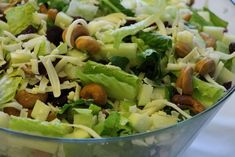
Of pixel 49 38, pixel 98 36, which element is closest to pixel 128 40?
pixel 98 36

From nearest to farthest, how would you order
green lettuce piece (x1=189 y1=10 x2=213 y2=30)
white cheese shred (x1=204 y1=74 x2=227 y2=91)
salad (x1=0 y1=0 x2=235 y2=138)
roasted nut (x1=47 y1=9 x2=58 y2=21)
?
1. salad (x1=0 y1=0 x2=235 y2=138)
2. white cheese shred (x1=204 y1=74 x2=227 y2=91)
3. roasted nut (x1=47 y1=9 x2=58 y2=21)
4. green lettuce piece (x1=189 y1=10 x2=213 y2=30)

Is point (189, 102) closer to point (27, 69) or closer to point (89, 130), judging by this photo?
point (89, 130)

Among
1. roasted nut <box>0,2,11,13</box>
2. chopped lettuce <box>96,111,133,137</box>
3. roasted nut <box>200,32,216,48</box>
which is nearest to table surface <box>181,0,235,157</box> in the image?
→ roasted nut <box>200,32,216,48</box>

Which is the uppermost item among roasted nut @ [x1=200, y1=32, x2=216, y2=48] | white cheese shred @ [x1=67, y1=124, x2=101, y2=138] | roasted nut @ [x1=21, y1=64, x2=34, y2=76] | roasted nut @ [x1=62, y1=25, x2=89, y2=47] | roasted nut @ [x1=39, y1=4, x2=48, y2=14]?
roasted nut @ [x1=62, y1=25, x2=89, y2=47]

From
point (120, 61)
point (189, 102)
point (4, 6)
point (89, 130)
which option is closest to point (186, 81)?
point (189, 102)

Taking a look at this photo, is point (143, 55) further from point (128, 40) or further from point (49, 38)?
point (49, 38)

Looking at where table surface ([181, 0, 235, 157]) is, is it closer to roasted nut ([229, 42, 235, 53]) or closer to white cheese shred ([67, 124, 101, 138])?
roasted nut ([229, 42, 235, 53])

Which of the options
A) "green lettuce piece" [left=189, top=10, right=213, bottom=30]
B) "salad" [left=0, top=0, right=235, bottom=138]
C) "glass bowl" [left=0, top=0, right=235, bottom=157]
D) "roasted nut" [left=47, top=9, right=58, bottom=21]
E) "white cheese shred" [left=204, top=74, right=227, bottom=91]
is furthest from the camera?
"green lettuce piece" [left=189, top=10, right=213, bottom=30]
